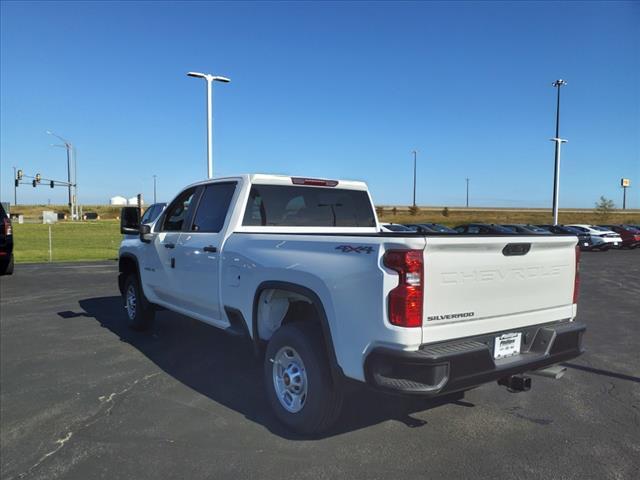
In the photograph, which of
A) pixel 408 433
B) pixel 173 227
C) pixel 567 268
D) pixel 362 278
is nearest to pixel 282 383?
pixel 408 433

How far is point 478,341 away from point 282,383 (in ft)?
5.08

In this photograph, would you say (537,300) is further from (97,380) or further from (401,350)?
(97,380)

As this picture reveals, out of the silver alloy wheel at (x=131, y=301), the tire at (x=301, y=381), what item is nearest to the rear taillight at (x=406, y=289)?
the tire at (x=301, y=381)

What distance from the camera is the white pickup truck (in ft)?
10.3

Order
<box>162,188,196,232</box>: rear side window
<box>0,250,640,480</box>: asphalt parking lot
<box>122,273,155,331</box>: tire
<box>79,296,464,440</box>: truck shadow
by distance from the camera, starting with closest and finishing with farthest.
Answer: <box>0,250,640,480</box>: asphalt parking lot < <box>79,296,464,440</box>: truck shadow < <box>162,188,196,232</box>: rear side window < <box>122,273,155,331</box>: tire

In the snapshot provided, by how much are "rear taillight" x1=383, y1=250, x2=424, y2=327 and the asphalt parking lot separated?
101 centimetres

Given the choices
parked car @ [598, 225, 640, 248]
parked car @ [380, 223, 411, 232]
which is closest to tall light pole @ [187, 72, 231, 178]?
parked car @ [380, 223, 411, 232]

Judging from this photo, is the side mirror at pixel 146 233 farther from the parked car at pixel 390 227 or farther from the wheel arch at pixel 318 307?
the parked car at pixel 390 227

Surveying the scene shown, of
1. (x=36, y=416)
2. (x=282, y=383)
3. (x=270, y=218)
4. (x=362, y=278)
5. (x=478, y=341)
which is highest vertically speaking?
(x=270, y=218)

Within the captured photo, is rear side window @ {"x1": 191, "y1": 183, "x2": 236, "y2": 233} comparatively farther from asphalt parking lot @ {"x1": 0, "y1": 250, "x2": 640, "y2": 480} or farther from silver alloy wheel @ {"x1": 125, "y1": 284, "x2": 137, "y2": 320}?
silver alloy wheel @ {"x1": 125, "y1": 284, "x2": 137, "y2": 320}

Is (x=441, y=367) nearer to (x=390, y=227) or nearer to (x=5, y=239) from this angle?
(x=390, y=227)

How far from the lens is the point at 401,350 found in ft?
10.2

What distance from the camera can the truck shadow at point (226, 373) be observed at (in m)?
4.17

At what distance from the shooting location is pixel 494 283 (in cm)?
351
